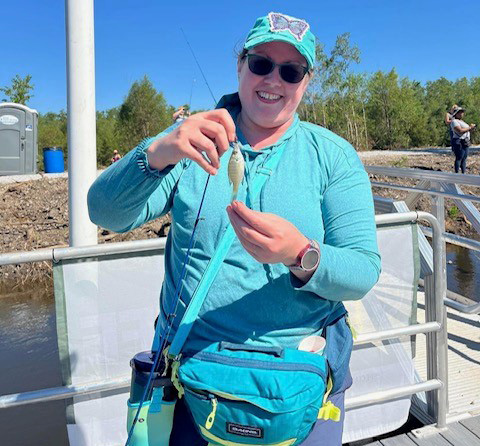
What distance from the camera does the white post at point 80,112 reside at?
3.25 metres

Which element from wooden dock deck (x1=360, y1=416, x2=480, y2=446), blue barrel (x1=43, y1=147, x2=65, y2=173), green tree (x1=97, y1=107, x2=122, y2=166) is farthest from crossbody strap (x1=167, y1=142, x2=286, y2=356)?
green tree (x1=97, y1=107, x2=122, y2=166)

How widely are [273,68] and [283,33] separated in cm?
9

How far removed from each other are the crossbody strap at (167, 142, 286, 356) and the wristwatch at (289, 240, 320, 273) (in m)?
0.21

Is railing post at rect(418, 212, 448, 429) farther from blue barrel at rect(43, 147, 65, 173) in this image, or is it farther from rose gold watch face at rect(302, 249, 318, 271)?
blue barrel at rect(43, 147, 65, 173)

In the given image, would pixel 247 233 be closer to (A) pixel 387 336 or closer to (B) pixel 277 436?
(B) pixel 277 436

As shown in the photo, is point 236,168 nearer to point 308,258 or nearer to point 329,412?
point 308,258

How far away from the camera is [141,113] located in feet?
122

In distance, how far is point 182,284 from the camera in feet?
4.42

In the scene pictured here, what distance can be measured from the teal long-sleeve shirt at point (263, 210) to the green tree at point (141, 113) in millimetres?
36447

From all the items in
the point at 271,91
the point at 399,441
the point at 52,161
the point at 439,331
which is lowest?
the point at 399,441

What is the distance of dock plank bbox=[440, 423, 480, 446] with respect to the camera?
8.70 feet

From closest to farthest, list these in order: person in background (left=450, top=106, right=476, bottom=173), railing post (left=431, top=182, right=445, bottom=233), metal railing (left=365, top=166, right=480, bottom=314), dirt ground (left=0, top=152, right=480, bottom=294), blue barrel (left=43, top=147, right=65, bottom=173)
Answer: metal railing (left=365, top=166, right=480, bottom=314) < railing post (left=431, top=182, right=445, bottom=233) < dirt ground (left=0, top=152, right=480, bottom=294) < person in background (left=450, top=106, right=476, bottom=173) < blue barrel (left=43, top=147, right=65, bottom=173)

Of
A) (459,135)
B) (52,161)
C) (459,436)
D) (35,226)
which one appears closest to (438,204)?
(459,436)

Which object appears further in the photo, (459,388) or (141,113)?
(141,113)
